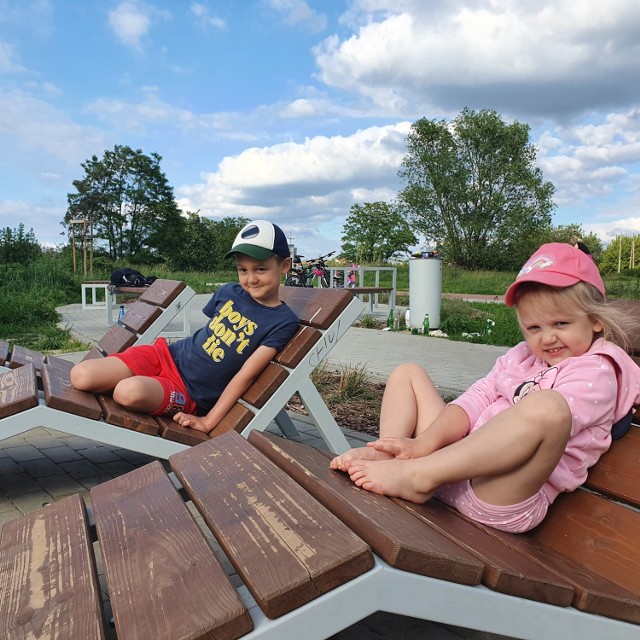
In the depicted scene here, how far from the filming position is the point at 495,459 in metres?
1.84

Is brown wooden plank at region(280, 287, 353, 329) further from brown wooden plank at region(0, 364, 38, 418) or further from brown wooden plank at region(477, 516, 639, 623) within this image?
brown wooden plank at region(477, 516, 639, 623)

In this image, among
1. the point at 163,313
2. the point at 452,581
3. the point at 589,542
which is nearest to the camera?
the point at 452,581

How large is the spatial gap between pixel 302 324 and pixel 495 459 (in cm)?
202

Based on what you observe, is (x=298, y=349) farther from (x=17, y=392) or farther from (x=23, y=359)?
(x=23, y=359)

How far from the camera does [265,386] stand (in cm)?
343

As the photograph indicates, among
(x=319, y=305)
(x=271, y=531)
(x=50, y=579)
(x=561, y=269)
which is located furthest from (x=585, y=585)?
(x=319, y=305)

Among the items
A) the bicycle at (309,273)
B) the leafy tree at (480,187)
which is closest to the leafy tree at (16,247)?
the bicycle at (309,273)

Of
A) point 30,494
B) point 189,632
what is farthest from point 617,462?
point 30,494

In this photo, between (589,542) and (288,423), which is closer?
(589,542)

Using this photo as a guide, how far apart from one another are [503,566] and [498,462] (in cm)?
32

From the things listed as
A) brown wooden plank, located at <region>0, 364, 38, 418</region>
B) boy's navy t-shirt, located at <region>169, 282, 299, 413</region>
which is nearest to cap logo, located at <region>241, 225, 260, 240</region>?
boy's navy t-shirt, located at <region>169, 282, 299, 413</region>

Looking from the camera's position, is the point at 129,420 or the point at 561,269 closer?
the point at 561,269

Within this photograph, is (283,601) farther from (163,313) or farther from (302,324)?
(163,313)

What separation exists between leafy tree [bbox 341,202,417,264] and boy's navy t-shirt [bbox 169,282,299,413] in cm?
4148
